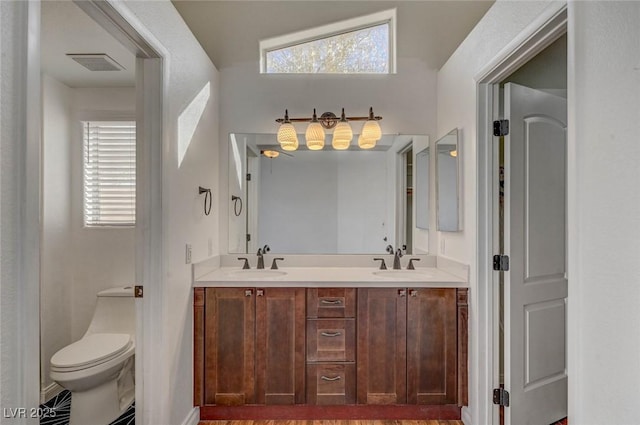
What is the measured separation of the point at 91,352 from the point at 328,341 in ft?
4.67

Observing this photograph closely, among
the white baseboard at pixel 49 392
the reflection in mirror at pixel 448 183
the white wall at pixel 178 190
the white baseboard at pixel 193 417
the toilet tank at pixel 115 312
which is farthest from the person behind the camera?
the toilet tank at pixel 115 312

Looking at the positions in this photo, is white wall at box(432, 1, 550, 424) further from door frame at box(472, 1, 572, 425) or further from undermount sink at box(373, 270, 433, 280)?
undermount sink at box(373, 270, 433, 280)

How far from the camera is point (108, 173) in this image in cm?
293

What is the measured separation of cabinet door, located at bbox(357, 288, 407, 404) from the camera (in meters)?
2.25

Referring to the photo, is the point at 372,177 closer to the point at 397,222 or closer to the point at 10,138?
the point at 397,222

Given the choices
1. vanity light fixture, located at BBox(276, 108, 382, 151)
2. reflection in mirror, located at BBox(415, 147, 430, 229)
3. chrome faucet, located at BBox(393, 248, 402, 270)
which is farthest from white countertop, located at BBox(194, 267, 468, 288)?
vanity light fixture, located at BBox(276, 108, 382, 151)

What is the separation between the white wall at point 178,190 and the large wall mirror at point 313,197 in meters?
0.39

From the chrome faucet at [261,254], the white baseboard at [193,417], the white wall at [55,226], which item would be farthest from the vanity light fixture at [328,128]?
the white baseboard at [193,417]

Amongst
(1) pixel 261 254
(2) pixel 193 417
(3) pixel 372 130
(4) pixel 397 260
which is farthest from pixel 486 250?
(2) pixel 193 417

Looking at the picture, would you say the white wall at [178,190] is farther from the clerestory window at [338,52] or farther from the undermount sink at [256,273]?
the clerestory window at [338,52]

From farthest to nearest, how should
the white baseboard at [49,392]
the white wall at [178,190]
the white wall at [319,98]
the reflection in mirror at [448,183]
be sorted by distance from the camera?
the white wall at [319,98]
the white baseboard at [49,392]
the reflection in mirror at [448,183]
the white wall at [178,190]

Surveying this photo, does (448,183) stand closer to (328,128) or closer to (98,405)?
(328,128)

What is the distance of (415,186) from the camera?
9.41ft

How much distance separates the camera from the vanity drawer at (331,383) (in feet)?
7.38
